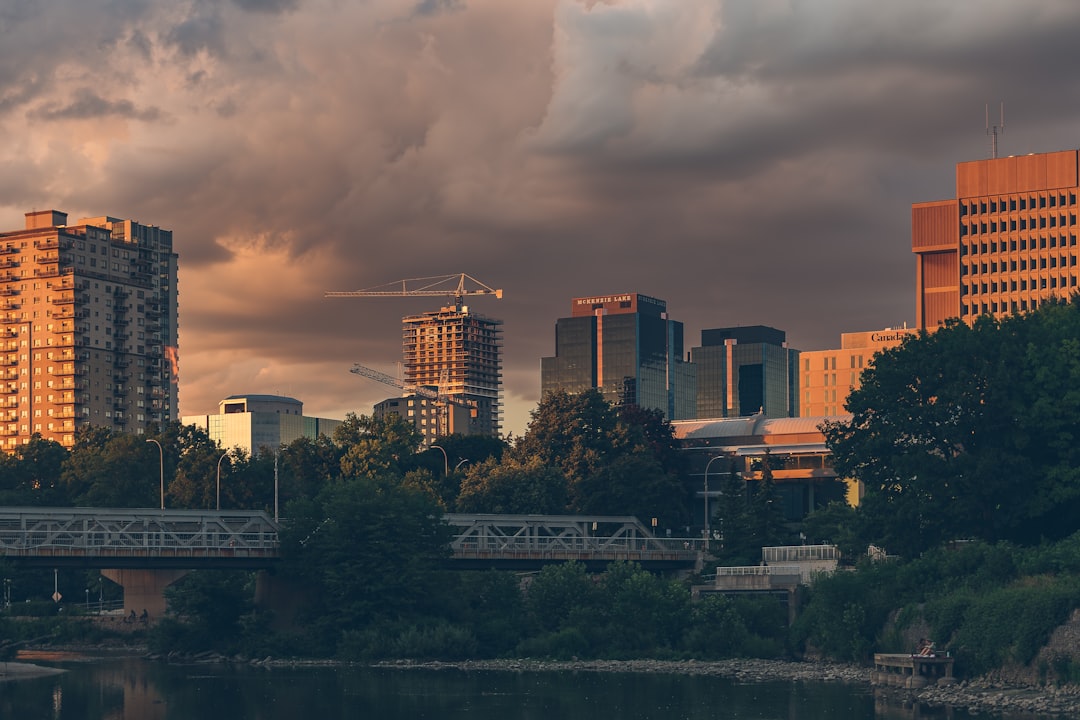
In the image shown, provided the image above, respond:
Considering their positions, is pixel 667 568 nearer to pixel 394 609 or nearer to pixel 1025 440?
pixel 394 609

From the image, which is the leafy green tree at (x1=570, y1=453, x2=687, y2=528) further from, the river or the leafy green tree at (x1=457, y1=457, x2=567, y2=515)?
the river

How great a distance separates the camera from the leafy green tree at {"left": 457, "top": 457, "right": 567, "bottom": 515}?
16400cm

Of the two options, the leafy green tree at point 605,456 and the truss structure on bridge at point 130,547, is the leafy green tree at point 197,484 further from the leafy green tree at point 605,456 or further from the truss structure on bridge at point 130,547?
the truss structure on bridge at point 130,547

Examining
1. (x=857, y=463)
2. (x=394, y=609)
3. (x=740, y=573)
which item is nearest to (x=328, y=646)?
(x=394, y=609)

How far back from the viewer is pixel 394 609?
12975 cm

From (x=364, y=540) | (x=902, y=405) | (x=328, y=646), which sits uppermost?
(x=902, y=405)

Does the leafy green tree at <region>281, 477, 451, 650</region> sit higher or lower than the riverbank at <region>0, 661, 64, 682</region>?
higher

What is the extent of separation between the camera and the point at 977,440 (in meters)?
119

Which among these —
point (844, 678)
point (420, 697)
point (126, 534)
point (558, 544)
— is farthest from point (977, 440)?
point (126, 534)

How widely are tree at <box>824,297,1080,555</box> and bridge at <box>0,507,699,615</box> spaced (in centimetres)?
3335

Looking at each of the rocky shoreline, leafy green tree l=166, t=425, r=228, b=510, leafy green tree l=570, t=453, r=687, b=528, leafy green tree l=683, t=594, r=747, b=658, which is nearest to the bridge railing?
the rocky shoreline

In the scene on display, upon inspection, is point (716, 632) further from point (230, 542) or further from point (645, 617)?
point (230, 542)

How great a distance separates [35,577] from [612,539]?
73.0m

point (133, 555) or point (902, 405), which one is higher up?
point (902, 405)
